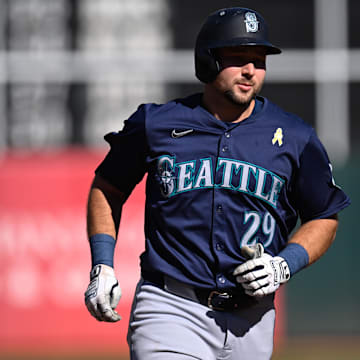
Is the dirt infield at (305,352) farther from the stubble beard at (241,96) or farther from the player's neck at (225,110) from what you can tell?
the stubble beard at (241,96)

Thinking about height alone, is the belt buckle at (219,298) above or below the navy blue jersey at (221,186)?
below

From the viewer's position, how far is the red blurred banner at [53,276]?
9.28m

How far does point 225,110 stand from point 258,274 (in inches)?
32.2

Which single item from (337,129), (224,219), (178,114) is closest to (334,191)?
(224,219)

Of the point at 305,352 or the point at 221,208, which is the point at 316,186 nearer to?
the point at 221,208

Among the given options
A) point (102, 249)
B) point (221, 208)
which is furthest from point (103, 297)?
point (221, 208)

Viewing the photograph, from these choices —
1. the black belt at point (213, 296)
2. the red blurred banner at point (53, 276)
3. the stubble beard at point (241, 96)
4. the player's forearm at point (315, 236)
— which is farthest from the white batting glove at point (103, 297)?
the red blurred banner at point (53, 276)

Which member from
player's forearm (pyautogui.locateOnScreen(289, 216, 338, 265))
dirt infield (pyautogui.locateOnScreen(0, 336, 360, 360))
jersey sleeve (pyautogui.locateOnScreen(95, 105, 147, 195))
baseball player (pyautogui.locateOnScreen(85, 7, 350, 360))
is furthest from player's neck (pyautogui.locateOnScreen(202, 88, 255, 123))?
dirt infield (pyautogui.locateOnScreen(0, 336, 360, 360))

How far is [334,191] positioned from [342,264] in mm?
6124

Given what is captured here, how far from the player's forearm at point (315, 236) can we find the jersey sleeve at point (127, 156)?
785 millimetres

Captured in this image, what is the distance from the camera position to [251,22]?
396 cm

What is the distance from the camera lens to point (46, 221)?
9.55m

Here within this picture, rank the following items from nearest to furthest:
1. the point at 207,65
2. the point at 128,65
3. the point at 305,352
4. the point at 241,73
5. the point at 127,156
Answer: the point at 241,73, the point at 207,65, the point at 127,156, the point at 305,352, the point at 128,65

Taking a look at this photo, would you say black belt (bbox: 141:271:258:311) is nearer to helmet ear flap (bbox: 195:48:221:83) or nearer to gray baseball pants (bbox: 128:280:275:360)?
gray baseball pants (bbox: 128:280:275:360)
